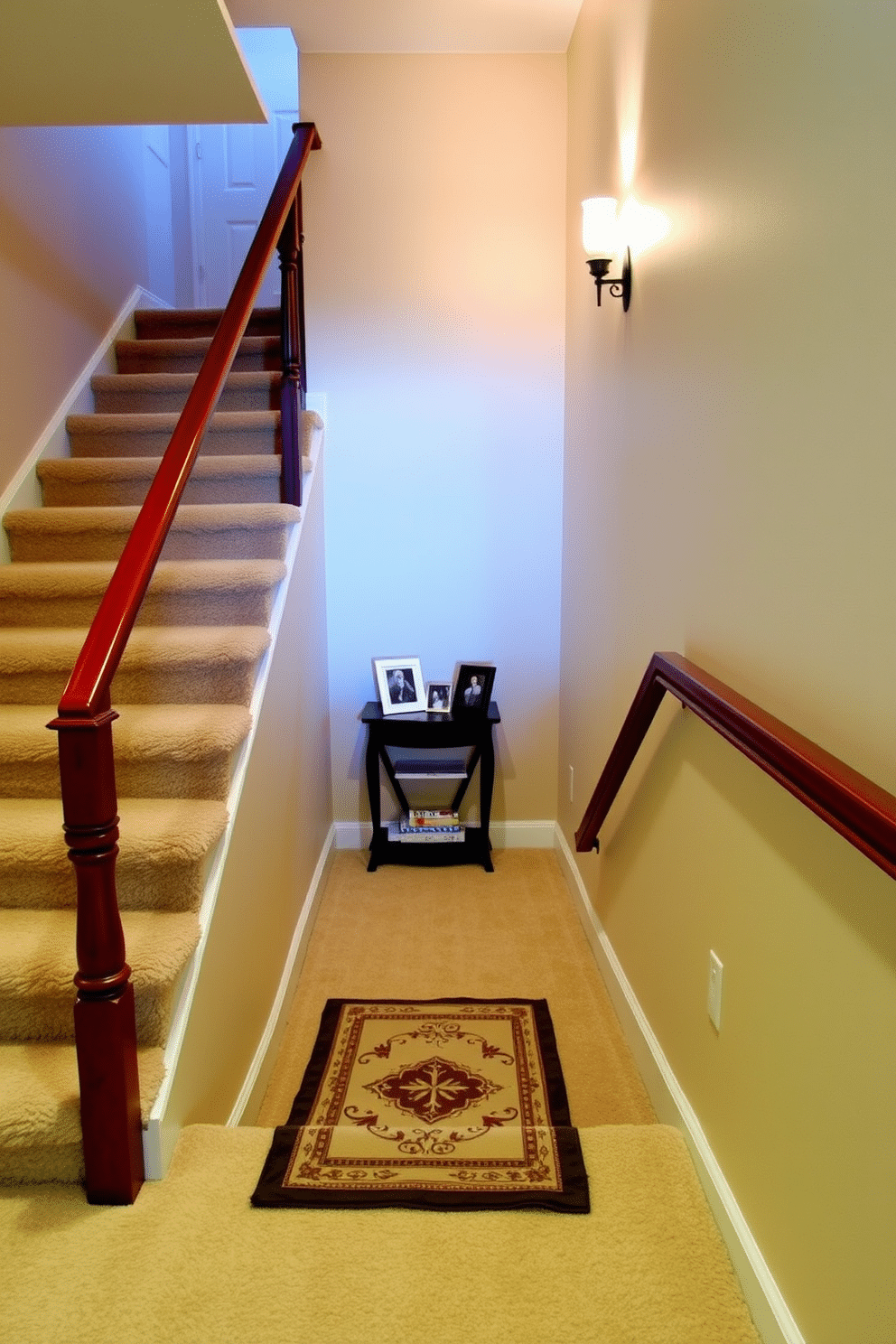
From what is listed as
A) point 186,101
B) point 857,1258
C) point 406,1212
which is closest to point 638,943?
point 406,1212

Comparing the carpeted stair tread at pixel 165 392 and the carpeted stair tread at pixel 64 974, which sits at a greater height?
the carpeted stair tread at pixel 165 392

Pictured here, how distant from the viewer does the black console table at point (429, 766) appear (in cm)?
351

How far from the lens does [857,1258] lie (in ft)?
3.60

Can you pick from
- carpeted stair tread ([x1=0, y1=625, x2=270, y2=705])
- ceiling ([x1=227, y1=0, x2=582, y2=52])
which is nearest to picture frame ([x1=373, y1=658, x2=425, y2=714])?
carpeted stair tread ([x1=0, y1=625, x2=270, y2=705])

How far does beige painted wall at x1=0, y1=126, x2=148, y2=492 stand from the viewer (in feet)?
9.71

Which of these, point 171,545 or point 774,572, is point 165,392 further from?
point 774,572

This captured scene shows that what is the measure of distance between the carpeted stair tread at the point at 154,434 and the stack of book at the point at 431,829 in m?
1.43

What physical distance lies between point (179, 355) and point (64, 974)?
2.70 meters

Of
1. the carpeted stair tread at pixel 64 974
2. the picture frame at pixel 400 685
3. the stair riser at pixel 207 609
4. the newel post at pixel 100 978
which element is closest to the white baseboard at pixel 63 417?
the stair riser at pixel 207 609

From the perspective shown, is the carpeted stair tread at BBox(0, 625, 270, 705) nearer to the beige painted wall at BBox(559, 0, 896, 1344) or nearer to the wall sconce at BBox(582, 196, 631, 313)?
the beige painted wall at BBox(559, 0, 896, 1344)

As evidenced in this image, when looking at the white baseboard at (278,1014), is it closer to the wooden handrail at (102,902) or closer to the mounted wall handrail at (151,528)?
the wooden handrail at (102,902)

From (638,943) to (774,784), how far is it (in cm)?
104

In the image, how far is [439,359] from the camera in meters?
3.55

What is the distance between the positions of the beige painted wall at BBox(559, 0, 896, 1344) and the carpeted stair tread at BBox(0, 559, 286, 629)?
965 millimetres
